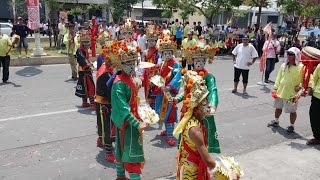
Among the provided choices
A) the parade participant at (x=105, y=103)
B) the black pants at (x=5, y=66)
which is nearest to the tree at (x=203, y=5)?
the black pants at (x=5, y=66)

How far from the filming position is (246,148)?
7.03 meters

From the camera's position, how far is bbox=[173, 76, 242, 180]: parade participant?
357 cm

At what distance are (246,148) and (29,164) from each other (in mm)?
3881

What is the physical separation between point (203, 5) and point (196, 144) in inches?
920

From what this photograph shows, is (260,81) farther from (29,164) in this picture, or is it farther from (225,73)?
(29,164)

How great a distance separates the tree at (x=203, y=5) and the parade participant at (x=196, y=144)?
2203cm

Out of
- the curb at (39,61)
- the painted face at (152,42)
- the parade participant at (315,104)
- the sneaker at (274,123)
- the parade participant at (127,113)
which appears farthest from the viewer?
the curb at (39,61)

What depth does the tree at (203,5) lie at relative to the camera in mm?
25111

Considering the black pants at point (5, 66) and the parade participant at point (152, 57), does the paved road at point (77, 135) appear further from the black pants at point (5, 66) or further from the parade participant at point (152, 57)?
the parade participant at point (152, 57)

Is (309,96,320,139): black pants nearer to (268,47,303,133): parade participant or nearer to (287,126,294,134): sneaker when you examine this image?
(268,47,303,133): parade participant

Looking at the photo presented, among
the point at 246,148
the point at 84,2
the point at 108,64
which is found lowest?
the point at 246,148

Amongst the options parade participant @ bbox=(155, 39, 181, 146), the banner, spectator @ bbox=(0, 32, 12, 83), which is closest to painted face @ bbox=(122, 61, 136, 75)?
parade participant @ bbox=(155, 39, 181, 146)

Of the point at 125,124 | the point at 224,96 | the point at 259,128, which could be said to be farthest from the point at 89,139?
the point at 224,96

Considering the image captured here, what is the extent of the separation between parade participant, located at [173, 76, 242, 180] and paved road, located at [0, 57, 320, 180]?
1814mm
